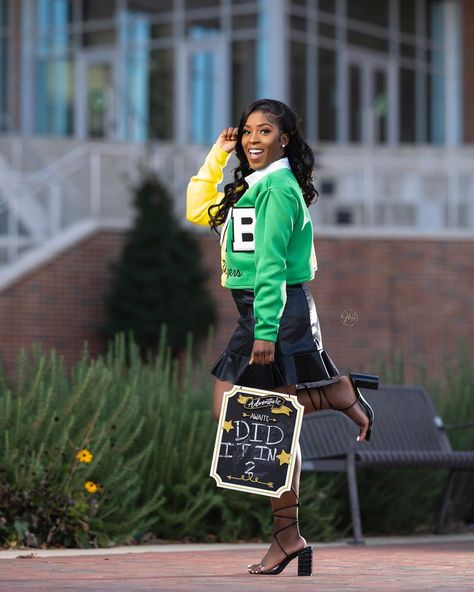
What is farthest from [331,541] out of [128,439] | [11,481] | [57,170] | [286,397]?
[57,170]

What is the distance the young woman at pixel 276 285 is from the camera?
5887 mm

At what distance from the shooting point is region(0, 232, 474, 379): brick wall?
19.0 meters

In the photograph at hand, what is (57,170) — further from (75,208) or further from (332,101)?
(332,101)

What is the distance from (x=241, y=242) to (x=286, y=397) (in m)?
0.64

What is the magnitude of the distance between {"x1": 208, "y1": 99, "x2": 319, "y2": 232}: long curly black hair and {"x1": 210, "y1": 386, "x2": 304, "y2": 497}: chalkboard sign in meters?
0.78

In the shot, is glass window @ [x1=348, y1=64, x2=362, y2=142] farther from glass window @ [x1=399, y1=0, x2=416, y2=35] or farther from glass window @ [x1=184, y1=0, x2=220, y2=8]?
glass window @ [x1=184, y1=0, x2=220, y2=8]

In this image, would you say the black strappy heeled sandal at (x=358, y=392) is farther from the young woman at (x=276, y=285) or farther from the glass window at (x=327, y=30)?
the glass window at (x=327, y=30)

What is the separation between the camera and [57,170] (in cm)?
1892

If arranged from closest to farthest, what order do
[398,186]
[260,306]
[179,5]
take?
1. [260,306]
2. [398,186]
3. [179,5]

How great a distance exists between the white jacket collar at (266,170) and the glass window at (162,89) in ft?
68.5

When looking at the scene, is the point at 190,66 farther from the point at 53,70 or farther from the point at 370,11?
the point at 370,11

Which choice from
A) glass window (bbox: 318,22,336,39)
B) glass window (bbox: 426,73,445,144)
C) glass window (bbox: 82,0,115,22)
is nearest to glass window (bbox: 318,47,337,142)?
glass window (bbox: 318,22,336,39)

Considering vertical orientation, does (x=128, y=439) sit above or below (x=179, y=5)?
below

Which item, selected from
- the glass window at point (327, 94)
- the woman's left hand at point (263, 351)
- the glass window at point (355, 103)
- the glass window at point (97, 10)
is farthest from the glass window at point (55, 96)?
the woman's left hand at point (263, 351)
